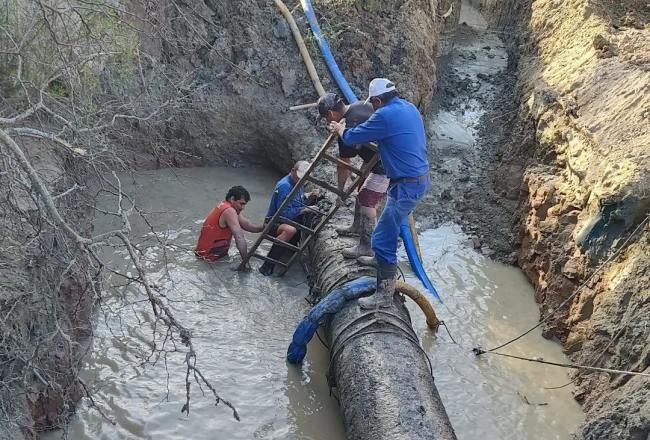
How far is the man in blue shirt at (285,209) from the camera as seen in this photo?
6676mm

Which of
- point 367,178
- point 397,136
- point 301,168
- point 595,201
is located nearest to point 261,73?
point 301,168

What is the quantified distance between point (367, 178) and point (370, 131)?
936mm

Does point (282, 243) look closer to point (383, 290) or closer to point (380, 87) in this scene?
point (383, 290)

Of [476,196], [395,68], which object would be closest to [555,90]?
[476,196]

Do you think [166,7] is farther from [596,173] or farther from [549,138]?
[596,173]

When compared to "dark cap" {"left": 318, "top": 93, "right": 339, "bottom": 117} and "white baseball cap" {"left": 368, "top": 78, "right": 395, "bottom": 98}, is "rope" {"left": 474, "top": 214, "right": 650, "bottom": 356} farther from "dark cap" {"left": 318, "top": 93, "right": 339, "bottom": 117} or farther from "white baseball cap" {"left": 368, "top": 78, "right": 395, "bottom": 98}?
"dark cap" {"left": 318, "top": 93, "right": 339, "bottom": 117}

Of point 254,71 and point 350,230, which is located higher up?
point 254,71

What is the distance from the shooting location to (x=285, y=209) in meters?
6.62

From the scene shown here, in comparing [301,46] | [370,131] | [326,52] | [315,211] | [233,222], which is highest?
[326,52]

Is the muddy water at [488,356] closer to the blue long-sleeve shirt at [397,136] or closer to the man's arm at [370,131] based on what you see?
the blue long-sleeve shirt at [397,136]

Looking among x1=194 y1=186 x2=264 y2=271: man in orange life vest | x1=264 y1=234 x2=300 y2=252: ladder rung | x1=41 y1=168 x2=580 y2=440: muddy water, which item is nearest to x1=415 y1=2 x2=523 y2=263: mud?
x1=41 y1=168 x2=580 y2=440: muddy water

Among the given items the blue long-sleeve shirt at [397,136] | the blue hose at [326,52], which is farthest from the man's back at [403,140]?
the blue hose at [326,52]

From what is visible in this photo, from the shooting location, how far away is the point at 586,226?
236 inches

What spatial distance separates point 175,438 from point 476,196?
5911mm
